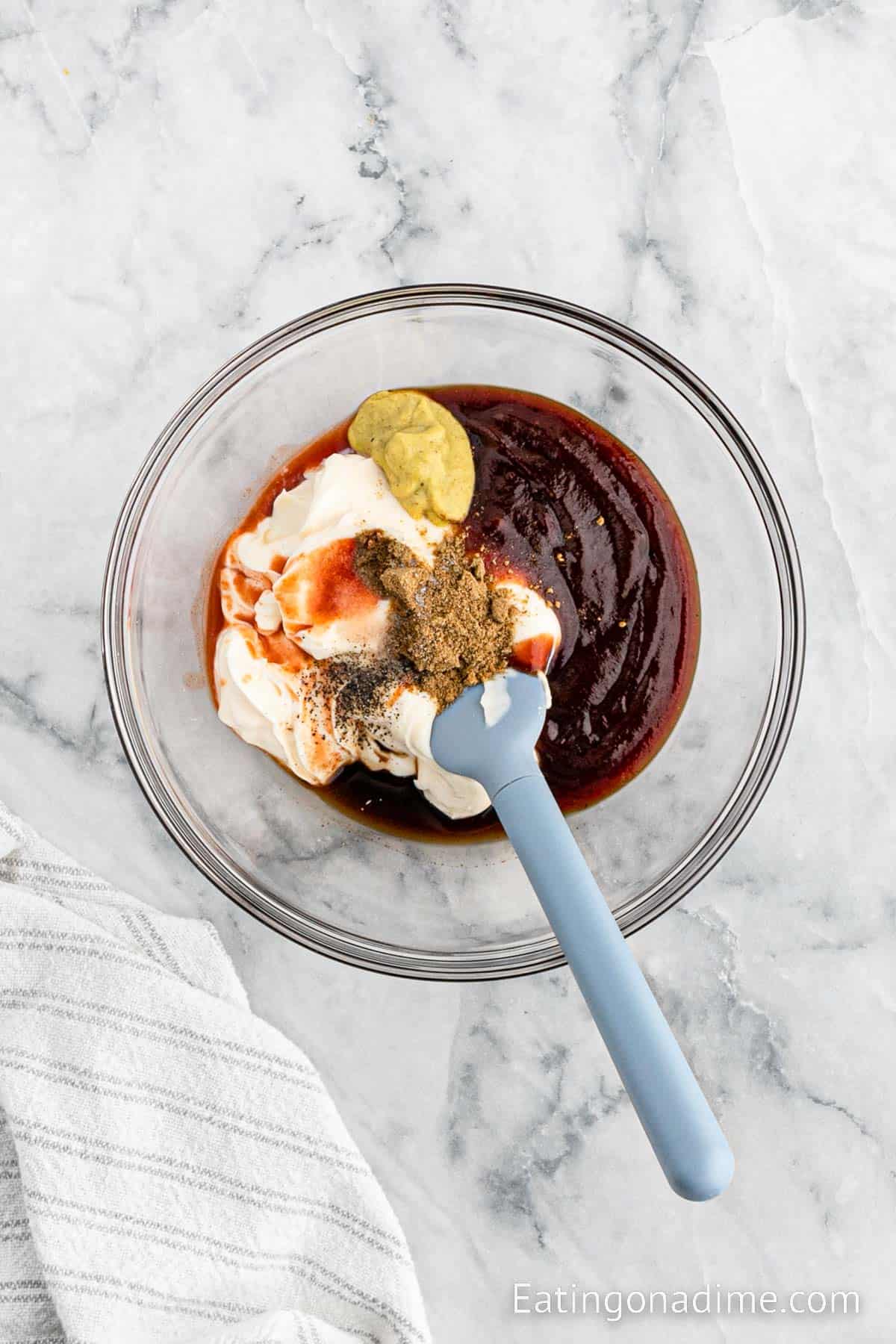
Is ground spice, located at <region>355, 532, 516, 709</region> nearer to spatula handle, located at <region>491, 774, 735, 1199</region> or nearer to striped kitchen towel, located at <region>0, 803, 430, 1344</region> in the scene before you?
spatula handle, located at <region>491, 774, 735, 1199</region>

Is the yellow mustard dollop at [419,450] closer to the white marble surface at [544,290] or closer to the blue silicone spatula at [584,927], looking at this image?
the blue silicone spatula at [584,927]

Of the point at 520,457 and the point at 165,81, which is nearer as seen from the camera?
the point at 520,457

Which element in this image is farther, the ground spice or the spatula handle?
the ground spice

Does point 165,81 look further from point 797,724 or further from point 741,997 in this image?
point 741,997

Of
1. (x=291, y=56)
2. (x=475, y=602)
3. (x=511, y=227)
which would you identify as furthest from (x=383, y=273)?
(x=475, y=602)

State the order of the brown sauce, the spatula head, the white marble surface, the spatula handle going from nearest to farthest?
the spatula handle
the spatula head
the brown sauce
the white marble surface

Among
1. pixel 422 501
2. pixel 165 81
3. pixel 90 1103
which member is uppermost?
pixel 165 81

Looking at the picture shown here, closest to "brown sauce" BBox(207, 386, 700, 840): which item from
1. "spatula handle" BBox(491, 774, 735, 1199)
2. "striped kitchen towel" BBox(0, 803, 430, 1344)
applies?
"spatula handle" BBox(491, 774, 735, 1199)
